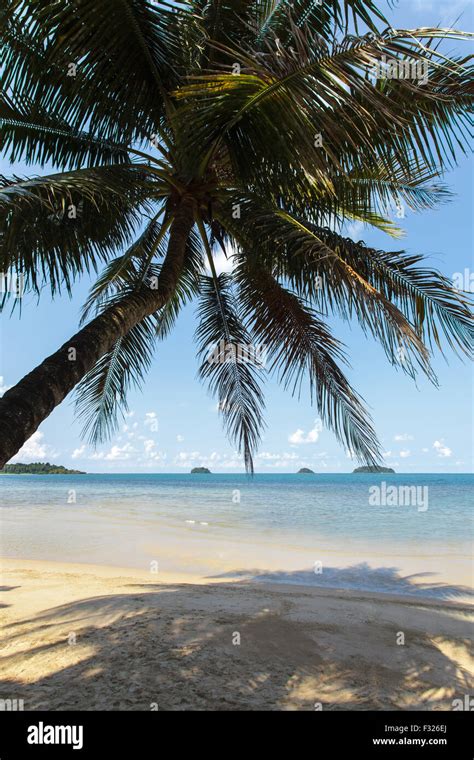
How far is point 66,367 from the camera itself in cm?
342

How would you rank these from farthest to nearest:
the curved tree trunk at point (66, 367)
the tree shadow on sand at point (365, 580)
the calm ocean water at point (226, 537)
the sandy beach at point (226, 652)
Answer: the calm ocean water at point (226, 537), the tree shadow on sand at point (365, 580), the sandy beach at point (226, 652), the curved tree trunk at point (66, 367)

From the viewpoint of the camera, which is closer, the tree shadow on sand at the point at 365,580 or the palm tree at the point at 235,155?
the palm tree at the point at 235,155

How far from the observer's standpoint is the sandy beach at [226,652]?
11.8 feet

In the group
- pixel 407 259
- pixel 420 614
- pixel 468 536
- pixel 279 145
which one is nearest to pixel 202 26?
pixel 279 145

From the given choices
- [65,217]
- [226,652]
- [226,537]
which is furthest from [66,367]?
[226,537]

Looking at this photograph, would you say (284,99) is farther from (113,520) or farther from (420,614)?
(113,520)

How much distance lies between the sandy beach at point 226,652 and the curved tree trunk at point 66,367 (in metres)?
1.97

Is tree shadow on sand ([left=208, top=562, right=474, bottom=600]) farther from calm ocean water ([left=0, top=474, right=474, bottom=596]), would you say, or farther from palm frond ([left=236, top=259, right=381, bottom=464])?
palm frond ([left=236, top=259, right=381, bottom=464])

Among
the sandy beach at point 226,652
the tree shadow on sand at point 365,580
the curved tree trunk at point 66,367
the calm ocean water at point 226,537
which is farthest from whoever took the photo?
the calm ocean water at point 226,537

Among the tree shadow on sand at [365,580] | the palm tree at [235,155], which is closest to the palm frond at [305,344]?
the palm tree at [235,155]

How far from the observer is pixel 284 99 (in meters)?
3.30

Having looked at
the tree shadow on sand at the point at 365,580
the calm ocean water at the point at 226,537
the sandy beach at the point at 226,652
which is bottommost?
the calm ocean water at the point at 226,537
